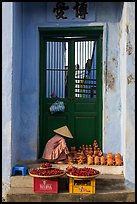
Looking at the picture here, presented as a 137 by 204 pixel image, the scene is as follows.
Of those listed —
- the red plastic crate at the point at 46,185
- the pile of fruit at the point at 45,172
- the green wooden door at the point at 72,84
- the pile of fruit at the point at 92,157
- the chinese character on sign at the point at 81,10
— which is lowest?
the red plastic crate at the point at 46,185

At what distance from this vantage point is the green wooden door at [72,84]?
662 cm

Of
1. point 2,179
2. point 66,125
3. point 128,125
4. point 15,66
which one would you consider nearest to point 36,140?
point 66,125

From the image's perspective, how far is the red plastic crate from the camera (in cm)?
516

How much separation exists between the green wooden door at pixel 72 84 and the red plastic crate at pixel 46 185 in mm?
1481

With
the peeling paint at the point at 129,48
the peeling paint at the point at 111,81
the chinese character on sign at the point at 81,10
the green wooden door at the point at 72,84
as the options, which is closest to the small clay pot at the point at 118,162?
the green wooden door at the point at 72,84

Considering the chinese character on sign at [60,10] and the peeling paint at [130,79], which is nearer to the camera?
the peeling paint at [130,79]

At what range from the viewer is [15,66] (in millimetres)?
5910

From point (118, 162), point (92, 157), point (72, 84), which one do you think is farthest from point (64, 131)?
point (118, 162)

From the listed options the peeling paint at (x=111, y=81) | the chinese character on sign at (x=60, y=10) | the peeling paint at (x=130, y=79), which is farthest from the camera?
the chinese character on sign at (x=60, y=10)

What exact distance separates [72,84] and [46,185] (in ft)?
7.82

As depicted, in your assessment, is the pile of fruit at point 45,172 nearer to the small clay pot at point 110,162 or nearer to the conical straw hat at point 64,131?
the small clay pot at point 110,162

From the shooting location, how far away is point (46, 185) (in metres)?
5.17

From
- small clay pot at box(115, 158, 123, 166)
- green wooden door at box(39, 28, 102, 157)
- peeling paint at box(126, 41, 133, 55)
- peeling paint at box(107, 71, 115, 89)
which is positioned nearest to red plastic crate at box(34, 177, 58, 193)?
small clay pot at box(115, 158, 123, 166)

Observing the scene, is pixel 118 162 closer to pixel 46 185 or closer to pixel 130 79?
pixel 46 185
